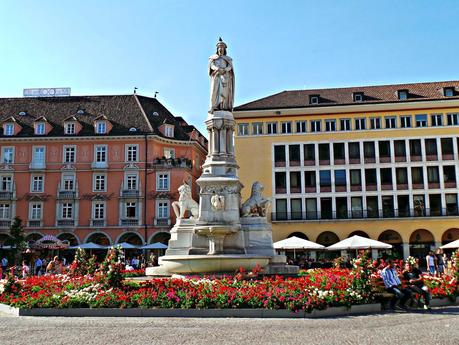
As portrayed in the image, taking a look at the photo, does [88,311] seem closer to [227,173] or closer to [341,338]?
[341,338]

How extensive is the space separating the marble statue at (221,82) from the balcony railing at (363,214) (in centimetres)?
3152

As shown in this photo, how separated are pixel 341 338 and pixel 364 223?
141 ft

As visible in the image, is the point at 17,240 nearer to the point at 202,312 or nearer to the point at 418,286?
the point at 202,312

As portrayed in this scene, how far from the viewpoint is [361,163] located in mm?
53188

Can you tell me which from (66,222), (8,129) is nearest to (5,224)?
(66,222)

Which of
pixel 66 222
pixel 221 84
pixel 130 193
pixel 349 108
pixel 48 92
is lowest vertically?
pixel 66 222

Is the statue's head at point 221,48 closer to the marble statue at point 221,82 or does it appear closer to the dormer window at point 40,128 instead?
the marble statue at point 221,82

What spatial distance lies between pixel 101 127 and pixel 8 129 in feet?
30.7

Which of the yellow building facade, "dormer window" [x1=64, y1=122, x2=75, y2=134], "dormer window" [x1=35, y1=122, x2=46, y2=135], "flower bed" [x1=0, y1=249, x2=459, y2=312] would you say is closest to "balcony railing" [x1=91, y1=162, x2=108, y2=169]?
"dormer window" [x1=64, y1=122, x2=75, y2=134]

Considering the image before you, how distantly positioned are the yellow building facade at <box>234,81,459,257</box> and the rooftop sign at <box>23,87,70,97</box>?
796 inches

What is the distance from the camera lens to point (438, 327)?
11.3m

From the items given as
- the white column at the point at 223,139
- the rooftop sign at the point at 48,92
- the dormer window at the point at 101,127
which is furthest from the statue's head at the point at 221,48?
the rooftop sign at the point at 48,92

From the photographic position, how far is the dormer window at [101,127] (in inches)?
2101

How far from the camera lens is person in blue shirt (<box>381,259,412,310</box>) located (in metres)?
14.4
